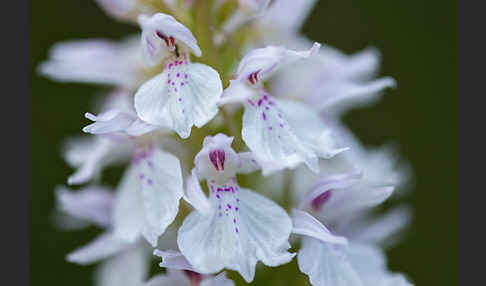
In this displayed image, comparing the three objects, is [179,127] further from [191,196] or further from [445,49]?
[445,49]

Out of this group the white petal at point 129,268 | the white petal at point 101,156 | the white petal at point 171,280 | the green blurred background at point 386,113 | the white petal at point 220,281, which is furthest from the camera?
the green blurred background at point 386,113

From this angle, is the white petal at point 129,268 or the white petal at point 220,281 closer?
the white petal at point 220,281

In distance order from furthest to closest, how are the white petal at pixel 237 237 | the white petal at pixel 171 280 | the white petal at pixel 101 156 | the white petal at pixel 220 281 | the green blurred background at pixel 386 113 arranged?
the green blurred background at pixel 386 113 < the white petal at pixel 101 156 < the white petal at pixel 171 280 < the white petal at pixel 220 281 < the white petal at pixel 237 237

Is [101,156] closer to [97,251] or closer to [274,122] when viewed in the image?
[97,251]

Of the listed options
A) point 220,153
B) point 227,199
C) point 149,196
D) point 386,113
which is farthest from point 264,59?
point 386,113

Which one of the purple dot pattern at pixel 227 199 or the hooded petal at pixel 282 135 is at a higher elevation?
the hooded petal at pixel 282 135

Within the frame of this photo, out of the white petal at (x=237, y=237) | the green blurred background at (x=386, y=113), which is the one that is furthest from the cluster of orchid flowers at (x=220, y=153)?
the green blurred background at (x=386, y=113)

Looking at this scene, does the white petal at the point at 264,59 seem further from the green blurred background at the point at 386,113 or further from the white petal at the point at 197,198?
the green blurred background at the point at 386,113
